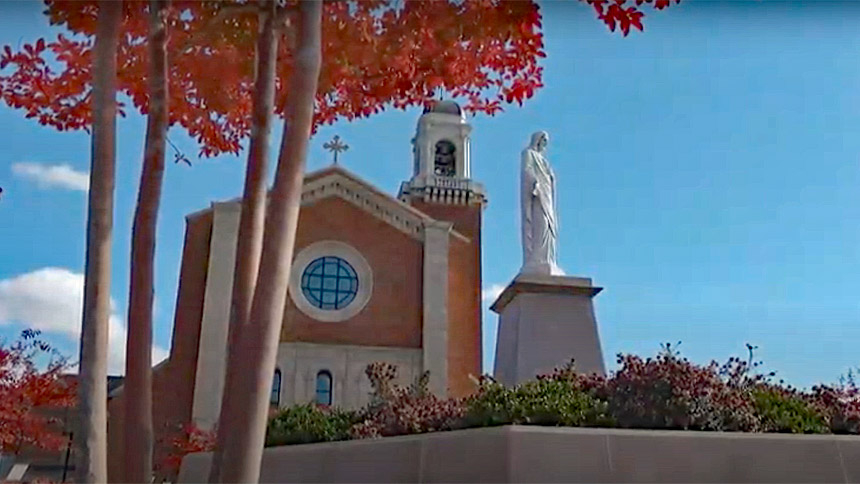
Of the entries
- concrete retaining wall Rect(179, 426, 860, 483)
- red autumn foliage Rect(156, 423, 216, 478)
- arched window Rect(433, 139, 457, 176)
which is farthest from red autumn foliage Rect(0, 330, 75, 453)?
arched window Rect(433, 139, 457, 176)

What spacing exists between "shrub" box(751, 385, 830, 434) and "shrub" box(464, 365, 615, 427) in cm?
132

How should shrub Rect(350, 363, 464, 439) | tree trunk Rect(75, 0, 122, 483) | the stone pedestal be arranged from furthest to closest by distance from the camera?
the stone pedestal, shrub Rect(350, 363, 464, 439), tree trunk Rect(75, 0, 122, 483)

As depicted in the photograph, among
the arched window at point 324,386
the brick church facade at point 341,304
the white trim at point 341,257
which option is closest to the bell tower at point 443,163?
the brick church facade at point 341,304

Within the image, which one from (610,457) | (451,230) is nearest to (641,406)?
(610,457)

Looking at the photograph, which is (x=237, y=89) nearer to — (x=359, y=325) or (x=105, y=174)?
(x=105, y=174)

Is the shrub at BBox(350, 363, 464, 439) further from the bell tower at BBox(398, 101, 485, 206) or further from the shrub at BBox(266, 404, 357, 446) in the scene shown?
the bell tower at BBox(398, 101, 485, 206)

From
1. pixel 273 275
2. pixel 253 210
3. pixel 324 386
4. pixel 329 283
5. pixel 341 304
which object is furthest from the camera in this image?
pixel 329 283

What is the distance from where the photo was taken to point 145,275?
4.77 meters

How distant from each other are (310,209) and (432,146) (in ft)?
25.6

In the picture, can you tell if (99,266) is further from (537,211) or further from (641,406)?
(537,211)

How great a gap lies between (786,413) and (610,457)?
6.55 ft

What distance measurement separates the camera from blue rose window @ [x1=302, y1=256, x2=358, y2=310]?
26125 millimetres

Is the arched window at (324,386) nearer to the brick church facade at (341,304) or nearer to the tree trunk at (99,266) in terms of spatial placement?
the brick church facade at (341,304)

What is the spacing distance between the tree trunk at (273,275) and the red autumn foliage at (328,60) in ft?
2.50
